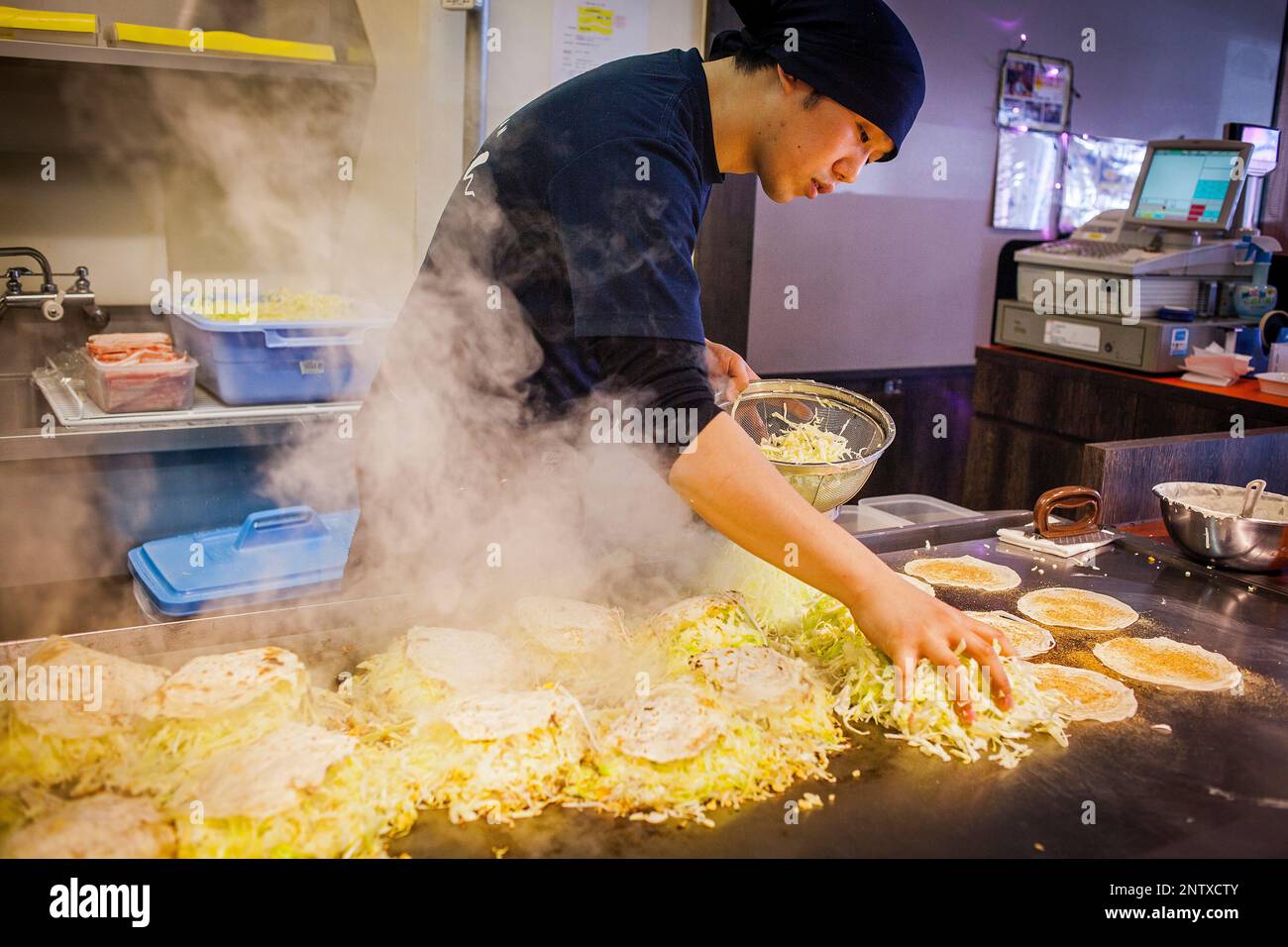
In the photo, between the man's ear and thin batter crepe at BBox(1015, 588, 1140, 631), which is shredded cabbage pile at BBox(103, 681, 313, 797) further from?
thin batter crepe at BBox(1015, 588, 1140, 631)

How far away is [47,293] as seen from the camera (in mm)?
3984

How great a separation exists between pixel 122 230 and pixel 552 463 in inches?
123

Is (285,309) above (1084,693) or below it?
above

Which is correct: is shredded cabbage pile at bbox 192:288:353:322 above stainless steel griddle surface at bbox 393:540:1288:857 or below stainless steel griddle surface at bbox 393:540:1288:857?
above

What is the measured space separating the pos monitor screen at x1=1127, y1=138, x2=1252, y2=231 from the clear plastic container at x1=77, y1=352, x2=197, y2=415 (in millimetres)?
5153

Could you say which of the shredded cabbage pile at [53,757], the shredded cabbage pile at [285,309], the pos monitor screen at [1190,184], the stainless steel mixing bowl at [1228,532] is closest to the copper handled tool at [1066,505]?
the stainless steel mixing bowl at [1228,532]

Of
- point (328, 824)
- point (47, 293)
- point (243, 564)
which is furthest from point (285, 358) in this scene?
point (328, 824)

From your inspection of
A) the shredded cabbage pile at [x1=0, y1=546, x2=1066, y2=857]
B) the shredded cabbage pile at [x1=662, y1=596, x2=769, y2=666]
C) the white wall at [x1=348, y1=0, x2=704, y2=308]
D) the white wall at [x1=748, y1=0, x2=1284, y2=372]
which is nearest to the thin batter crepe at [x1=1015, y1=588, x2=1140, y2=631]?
the shredded cabbage pile at [x1=0, y1=546, x2=1066, y2=857]

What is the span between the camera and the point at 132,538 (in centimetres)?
357

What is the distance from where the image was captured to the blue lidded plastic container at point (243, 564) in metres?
2.95

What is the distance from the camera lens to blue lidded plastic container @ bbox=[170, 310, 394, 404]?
3.62 meters

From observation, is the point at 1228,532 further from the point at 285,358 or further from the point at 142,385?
the point at 142,385

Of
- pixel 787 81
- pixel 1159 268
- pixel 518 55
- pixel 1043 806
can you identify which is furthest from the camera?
pixel 1159 268

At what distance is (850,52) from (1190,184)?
4686 millimetres
